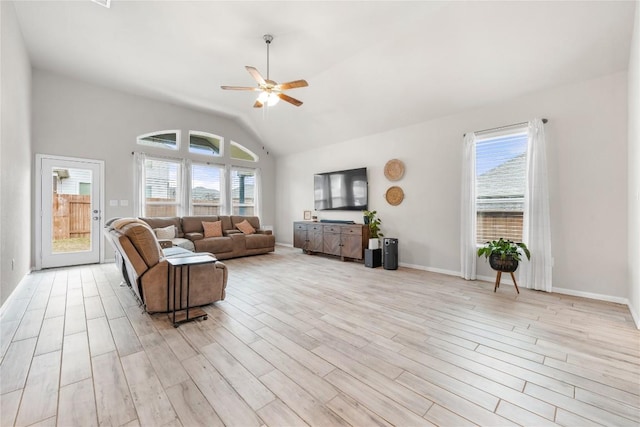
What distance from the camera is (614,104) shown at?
335 cm

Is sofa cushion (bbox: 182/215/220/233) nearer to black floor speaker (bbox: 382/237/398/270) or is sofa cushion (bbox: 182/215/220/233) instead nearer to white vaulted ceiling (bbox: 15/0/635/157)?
white vaulted ceiling (bbox: 15/0/635/157)

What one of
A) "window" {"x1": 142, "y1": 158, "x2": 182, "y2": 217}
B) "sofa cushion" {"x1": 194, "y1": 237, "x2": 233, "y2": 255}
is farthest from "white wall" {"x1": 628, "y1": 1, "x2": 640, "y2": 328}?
"window" {"x1": 142, "y1": 158, "x2": 182, "y2": 217}

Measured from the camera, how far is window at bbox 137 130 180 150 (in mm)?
6105

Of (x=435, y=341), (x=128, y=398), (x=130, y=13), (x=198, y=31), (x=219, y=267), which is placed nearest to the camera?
(x=128, y=398)

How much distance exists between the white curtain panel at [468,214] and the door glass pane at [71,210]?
7123 millimetres

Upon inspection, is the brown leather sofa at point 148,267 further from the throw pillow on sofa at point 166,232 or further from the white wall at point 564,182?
the white wall at point 564,182

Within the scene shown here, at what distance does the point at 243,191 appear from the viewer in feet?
25.9

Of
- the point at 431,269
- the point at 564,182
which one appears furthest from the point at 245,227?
the point at 564,182

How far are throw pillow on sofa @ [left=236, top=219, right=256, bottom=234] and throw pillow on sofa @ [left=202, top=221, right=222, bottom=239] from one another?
1.73ft

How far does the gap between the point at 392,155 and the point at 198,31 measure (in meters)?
3.97

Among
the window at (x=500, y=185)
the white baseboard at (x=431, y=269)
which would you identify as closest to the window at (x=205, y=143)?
the white baseboard at (x=431, y=269)

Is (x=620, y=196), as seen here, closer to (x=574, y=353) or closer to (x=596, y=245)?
(x=596, y=245)

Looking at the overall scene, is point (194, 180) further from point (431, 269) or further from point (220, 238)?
point (431, 269)

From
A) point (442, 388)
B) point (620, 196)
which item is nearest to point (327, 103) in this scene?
point (620, 196)
